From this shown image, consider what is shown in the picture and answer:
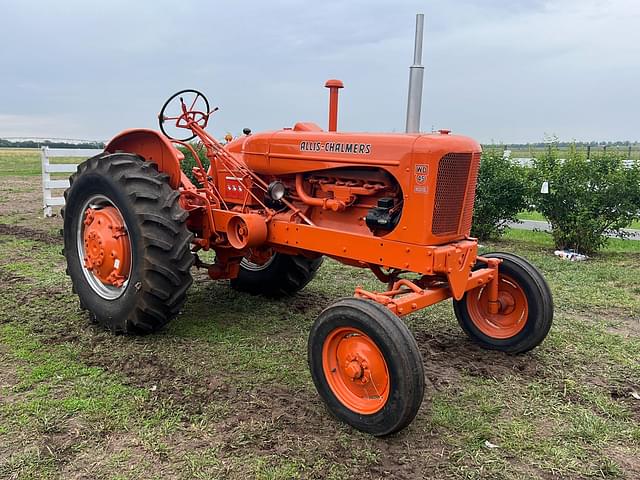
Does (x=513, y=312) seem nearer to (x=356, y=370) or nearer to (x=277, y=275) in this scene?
(x=356, y=370)

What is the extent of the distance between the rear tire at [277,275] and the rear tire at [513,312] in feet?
5.32

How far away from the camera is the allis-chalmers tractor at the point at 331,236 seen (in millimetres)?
3352

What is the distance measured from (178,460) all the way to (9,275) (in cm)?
433

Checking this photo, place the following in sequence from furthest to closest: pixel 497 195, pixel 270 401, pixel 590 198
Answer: pixel 497 195
pixel 590 198
pixel 270 401

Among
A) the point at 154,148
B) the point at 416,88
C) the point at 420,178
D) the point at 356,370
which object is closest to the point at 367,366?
the point at 356,370

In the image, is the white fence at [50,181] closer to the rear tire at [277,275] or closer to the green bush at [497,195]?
the rear tire at [277,275]

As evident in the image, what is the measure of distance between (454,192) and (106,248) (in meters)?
2.70

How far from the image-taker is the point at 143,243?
4.24 meters

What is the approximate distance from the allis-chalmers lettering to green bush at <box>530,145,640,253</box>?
209 inches

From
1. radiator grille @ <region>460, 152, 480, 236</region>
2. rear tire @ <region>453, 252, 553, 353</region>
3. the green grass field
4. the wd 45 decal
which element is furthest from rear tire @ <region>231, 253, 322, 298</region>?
the wd 45 decal

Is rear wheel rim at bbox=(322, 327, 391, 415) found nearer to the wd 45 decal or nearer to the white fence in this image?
the wd 45 decal

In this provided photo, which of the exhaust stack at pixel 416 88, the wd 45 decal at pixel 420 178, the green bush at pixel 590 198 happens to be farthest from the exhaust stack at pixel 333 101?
the green bush at pixel 590 198

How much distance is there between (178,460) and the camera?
291 centimetres

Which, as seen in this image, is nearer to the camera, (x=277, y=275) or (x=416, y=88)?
(x=416, y=88)
